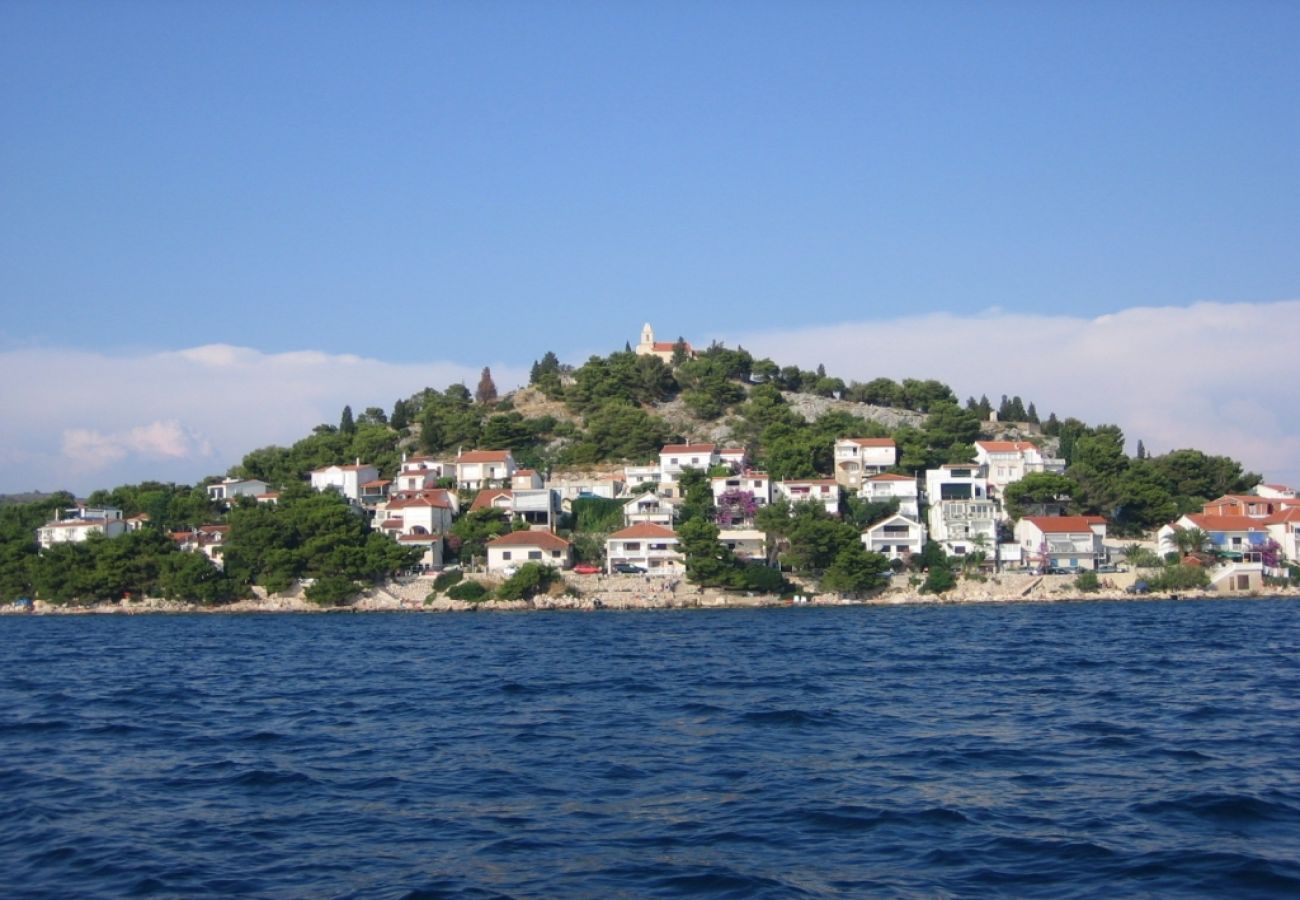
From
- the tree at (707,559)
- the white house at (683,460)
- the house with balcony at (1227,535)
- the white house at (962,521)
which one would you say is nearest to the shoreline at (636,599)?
the tree at (707,559)

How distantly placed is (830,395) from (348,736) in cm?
8730

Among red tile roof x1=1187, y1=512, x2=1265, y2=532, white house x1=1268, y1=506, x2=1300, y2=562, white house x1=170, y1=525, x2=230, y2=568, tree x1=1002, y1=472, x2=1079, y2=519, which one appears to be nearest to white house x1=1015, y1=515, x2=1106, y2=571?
tree x1=1002, y1=472, x2=1079, y2=519

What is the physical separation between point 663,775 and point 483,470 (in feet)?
197

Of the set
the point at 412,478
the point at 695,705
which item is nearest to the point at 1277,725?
the point at 695,705

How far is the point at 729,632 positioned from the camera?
123 ft

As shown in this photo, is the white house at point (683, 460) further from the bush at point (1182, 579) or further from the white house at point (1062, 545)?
the bush at point (1182, 579)

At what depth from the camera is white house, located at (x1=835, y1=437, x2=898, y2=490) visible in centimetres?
7156

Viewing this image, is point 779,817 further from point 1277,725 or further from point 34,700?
point 34,700

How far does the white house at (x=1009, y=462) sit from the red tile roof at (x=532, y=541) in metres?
28.0

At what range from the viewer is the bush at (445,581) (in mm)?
53312

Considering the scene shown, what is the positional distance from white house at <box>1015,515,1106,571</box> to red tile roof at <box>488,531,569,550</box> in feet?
77.3

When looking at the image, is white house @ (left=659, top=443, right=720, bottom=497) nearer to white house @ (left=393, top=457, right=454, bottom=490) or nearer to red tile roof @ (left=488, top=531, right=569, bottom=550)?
white house @ (left=393, top=457, right=454, bottom=490)

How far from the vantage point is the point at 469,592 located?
5209cm

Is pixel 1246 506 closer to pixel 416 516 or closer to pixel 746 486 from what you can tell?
pixel 746 486
